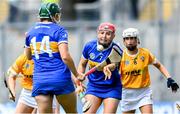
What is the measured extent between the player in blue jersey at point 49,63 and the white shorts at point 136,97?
2.06 metres

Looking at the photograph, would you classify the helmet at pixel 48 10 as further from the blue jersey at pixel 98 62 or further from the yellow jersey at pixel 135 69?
the yellow jersey at pixel 135 69

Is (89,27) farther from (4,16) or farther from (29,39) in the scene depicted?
(29,39)

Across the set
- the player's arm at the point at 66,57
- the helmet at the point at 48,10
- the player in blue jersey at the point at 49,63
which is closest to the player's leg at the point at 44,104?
the player in blue jersey at the point at 49,63

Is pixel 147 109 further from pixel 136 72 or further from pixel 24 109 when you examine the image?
pixel 24 109

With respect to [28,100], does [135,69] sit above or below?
above

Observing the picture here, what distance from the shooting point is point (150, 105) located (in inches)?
584

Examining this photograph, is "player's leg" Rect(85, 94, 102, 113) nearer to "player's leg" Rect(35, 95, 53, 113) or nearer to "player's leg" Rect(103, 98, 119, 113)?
"player's leg" Rect(103, 98, 119, 113)

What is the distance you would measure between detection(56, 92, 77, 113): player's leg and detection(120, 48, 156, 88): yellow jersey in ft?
6.18

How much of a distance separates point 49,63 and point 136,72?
2.34m

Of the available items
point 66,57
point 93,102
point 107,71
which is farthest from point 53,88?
point 93,102

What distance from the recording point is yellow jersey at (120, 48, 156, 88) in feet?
48.7

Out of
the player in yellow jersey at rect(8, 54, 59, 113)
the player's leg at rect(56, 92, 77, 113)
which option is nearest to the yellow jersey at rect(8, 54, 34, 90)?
the player in yellow jersey at rect(8, 54, 59, 113)

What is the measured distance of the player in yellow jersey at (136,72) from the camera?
1480cm

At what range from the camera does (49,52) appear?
12.9 metres
